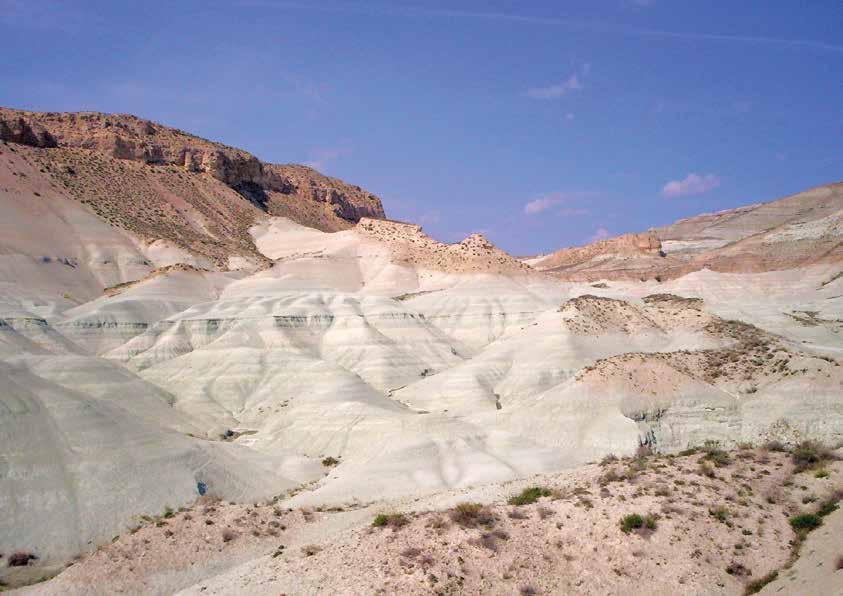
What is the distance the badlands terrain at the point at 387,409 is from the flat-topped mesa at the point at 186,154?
12.2ft

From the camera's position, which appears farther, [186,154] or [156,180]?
[186,154]

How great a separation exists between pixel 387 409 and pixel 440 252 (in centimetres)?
5183

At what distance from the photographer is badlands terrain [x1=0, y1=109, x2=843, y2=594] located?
60.8ft

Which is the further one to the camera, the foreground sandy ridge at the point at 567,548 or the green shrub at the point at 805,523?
the green shrub at the point at 805,523

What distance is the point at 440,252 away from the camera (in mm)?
99125

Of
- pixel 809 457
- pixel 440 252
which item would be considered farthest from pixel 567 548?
pixel 440 252

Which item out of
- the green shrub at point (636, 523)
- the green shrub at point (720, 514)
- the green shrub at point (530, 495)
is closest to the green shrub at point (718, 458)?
the green shrub at point (720, 514)

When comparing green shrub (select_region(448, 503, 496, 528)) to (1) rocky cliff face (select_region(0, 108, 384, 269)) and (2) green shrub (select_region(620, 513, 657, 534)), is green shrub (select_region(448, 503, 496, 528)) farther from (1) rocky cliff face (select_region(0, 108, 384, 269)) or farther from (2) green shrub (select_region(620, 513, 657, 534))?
(1) rocky cliff face (select_region(0, 108, 384, 269))

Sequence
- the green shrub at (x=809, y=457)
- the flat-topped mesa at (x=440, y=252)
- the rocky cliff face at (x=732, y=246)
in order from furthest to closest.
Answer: the rocky cliff face at (x=732, y=246)
the flat-topped mesa at (x=440, y=252)
the green shrub at (x=809, y=457)

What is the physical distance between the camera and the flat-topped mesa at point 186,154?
122 meters

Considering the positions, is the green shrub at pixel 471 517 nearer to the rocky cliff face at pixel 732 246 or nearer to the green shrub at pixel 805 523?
the green shrub at pixel 805 523

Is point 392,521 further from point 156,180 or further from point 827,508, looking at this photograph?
point 156,180

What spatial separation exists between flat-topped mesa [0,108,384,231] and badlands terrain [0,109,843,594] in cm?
372

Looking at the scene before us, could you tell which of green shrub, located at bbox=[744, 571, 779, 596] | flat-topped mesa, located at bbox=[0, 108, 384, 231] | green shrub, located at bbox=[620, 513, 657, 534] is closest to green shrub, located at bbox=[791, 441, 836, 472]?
green shrub, located at bbox=[744, 571, 779, 596]
